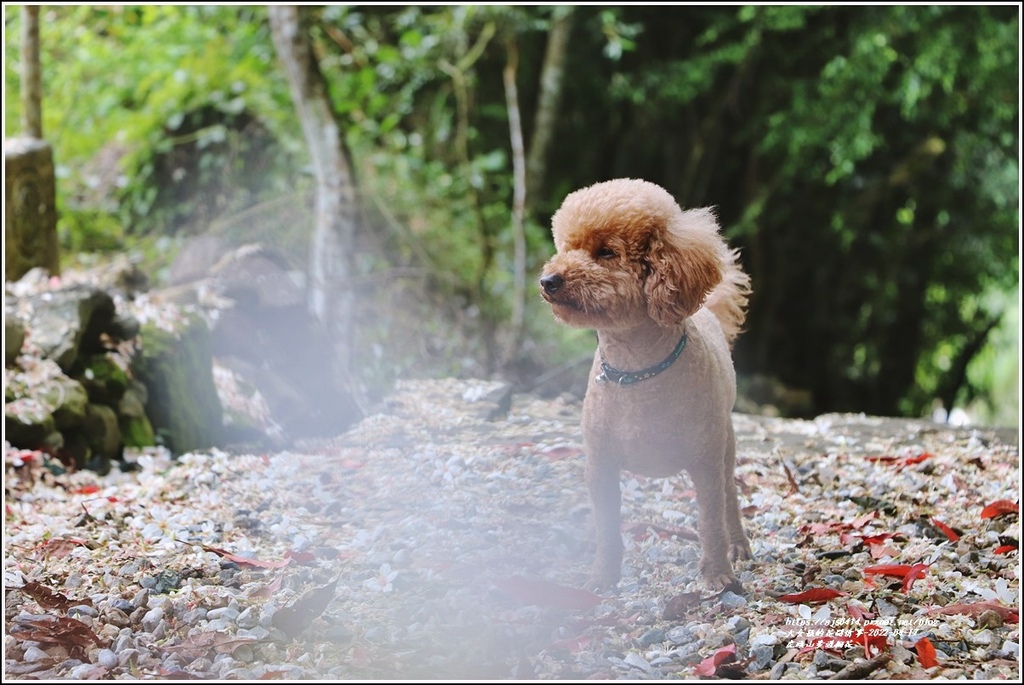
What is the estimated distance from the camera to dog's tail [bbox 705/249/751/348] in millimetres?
2580

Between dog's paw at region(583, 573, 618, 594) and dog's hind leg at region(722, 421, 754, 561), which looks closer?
dog's paw at region(583, 573, 618, 594)

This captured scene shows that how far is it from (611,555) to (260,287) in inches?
58.5

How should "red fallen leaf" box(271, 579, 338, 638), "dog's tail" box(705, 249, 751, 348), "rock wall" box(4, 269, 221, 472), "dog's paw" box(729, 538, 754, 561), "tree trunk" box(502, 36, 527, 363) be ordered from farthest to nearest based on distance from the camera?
"tree trunk" box(502, 36, 527, 363) < "rock wall" box(4, 269, 221, 472) < "dog's tail" box(705, 249, 751, 348) < "dog's paw" box(729, 538, 754, 561) < "red fallen leaf" box(271, 579, 338, 638)

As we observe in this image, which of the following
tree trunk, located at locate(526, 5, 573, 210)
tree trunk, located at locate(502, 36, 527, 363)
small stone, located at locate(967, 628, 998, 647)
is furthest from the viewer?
tree trunk, located at locate(526, 5, 573, 210)

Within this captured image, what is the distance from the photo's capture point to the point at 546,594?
84.4 inches

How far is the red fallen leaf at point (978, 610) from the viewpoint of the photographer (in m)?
2.20

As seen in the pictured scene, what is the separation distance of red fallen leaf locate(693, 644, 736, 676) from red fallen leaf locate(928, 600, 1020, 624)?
20.4 inches

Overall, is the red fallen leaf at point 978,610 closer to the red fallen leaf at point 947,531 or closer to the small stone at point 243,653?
the red fallen leaf at point 947,531

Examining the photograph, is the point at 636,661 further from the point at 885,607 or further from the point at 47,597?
the point at 47,597

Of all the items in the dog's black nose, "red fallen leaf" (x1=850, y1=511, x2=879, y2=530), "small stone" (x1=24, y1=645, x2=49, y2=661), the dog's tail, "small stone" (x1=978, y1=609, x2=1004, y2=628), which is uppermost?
the dog's black nose

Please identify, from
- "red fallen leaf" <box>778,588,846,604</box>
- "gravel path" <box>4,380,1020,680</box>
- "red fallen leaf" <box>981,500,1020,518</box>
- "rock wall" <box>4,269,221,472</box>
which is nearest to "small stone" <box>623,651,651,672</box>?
"gravel path" <box>4,380,1020,680</box>

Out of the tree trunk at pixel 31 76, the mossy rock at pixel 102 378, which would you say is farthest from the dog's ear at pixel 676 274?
the tree trunk at pixel 31 76

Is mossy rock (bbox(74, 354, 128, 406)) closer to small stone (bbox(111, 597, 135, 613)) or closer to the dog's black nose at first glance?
small stone (bbox(111, 597, 135, 613))

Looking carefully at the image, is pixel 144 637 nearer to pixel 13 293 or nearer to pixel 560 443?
pixel 560 443
